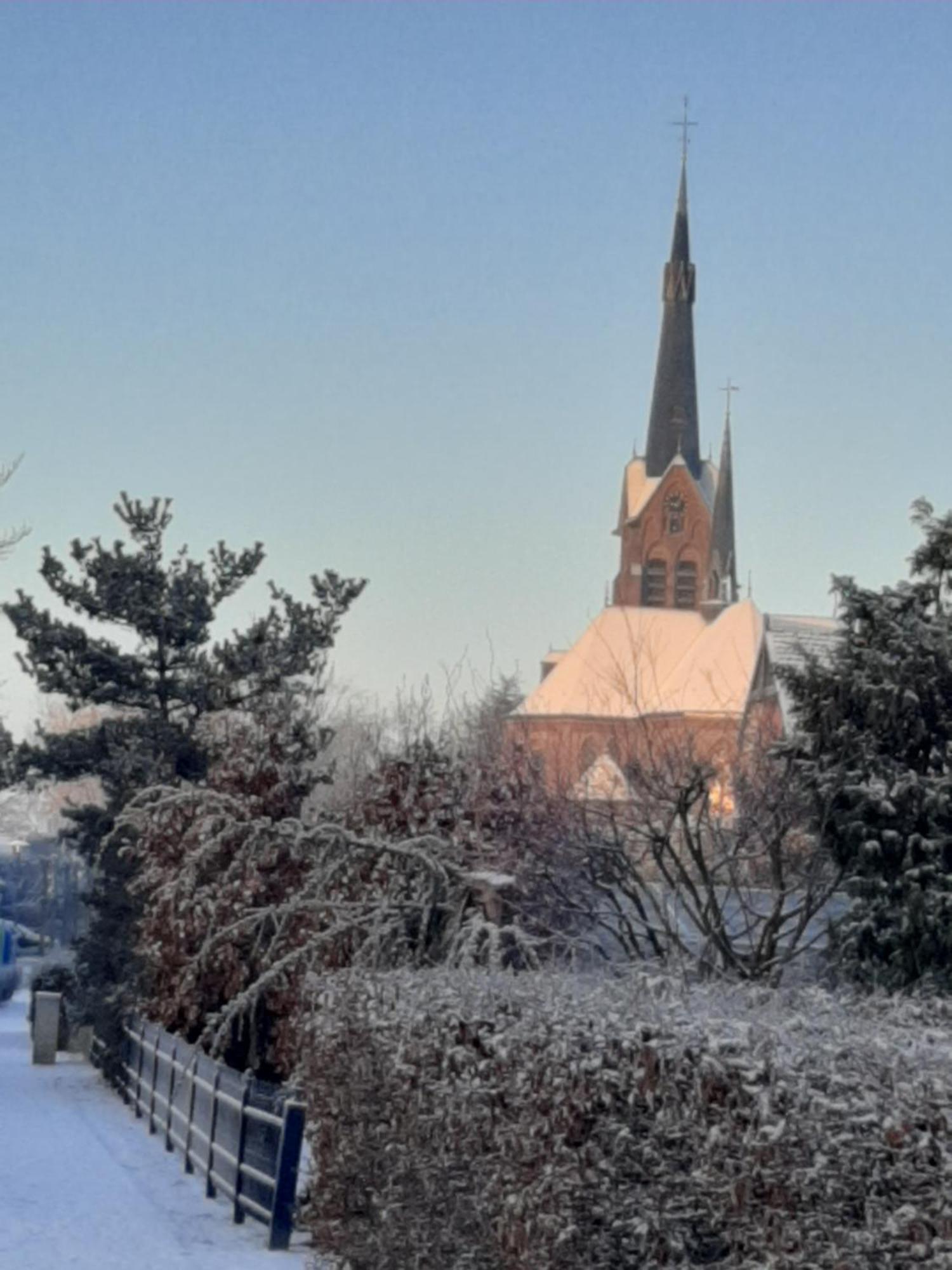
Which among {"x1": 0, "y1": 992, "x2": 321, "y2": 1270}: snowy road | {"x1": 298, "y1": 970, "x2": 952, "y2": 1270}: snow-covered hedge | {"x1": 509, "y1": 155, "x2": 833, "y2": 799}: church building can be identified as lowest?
{"x1": 0, "y1": 992, "x2": 321, "y2": 1270}: snowy road

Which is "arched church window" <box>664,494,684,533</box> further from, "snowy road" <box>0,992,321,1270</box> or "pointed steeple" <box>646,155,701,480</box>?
"snowy road" <box>0,992,321,1270</box>

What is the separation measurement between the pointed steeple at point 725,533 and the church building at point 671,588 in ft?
0.29

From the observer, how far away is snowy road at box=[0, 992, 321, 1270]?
531 inches

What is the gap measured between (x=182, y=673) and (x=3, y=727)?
304cm

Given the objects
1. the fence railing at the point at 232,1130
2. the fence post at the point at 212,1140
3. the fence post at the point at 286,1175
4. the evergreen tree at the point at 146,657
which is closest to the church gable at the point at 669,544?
the evergreen tree at the point at 146,657

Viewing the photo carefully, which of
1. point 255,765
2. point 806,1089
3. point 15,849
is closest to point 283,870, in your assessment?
point 255,765

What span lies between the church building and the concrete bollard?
1437 inches

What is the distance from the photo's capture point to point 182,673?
35500mm

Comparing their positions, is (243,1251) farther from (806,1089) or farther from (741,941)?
(741,941)

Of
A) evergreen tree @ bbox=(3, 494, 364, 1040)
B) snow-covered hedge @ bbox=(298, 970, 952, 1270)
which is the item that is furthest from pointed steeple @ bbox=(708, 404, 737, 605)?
snow-covered hedge @ bbox=(298, 970, 952, 1270)

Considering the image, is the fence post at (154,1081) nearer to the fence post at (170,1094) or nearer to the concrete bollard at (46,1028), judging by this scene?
the fence post at (170,1094)

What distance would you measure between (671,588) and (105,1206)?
90082 mm

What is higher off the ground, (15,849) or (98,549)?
(98,549)

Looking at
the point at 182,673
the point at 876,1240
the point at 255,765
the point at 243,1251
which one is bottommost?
the point at 243,1251
